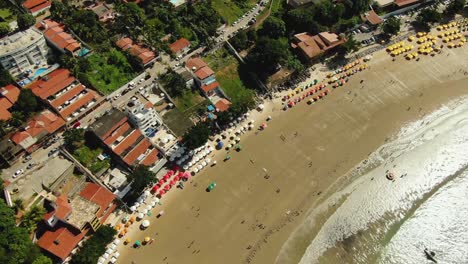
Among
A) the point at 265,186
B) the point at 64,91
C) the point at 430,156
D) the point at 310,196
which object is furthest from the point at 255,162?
the point at 64,91

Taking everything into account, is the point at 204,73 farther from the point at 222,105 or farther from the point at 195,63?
the point at 222,105

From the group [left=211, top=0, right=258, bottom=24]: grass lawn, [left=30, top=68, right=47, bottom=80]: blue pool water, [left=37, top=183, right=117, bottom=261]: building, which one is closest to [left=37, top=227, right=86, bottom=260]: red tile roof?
[left=37, top=183, right=117, bottom=261]: building

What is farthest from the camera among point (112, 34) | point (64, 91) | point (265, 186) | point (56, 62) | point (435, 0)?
point (435, 0)

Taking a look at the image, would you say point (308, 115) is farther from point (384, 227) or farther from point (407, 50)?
point (407, 50)

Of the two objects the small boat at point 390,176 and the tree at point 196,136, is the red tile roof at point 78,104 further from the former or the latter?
the small boat at point 390,176

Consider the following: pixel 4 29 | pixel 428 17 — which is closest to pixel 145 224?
pixel 4 29

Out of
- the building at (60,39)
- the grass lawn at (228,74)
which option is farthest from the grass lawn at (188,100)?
the building at (60,39)
